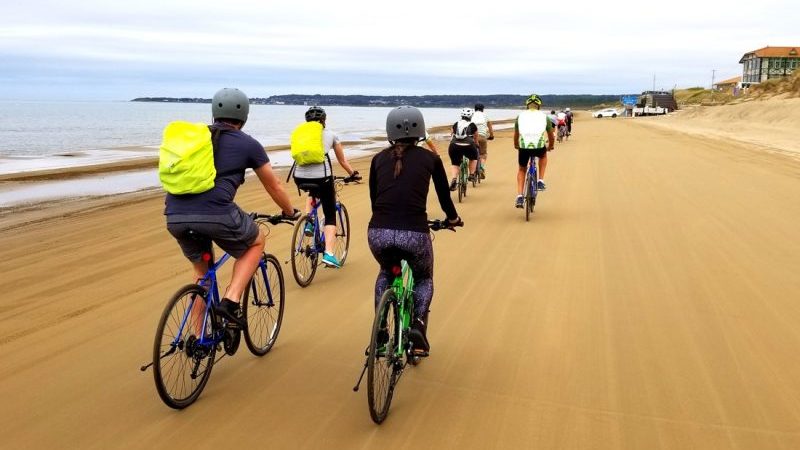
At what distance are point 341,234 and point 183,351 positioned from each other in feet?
13.0

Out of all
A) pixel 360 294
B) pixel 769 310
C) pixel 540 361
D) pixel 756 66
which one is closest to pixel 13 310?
pixel 360 294

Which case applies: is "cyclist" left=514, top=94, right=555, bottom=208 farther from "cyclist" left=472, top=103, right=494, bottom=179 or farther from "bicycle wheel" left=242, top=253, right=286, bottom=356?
"bicycle wheel" left=242, top=253, right=286, bottom=356

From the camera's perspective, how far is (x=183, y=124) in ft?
13.0

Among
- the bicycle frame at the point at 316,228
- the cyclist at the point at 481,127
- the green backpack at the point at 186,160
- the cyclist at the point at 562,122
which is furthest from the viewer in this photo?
the cyclist at the point at 562,122

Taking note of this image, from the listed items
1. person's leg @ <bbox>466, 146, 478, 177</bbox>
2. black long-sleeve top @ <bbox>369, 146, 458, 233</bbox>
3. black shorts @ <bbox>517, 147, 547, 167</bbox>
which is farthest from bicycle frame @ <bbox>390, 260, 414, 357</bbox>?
person's leg @ <bbox>466, 146, 478, 177</bbox>

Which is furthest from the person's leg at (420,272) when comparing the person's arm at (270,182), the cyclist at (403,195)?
the person's arm at (270,182)

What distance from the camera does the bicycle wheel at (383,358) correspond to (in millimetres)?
3680

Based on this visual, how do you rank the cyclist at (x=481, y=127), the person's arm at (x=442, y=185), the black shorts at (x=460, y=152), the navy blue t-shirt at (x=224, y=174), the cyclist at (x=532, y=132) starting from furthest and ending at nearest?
the cyclist at (x=481, y=127) → the black shorts at (x=460, y=152) → the cyclist at (x=532, y=132) → the person's arm at (x=442, y=185) → the navy blue t-shirt at (x=224, y=174)

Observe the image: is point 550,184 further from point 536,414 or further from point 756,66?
point 756,66

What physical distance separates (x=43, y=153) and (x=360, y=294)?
3405cm

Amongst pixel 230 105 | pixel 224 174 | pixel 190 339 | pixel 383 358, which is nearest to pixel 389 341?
pixel 383 358

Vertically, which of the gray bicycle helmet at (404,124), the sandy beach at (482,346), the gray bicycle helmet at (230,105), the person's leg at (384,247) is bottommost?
the sandy beach at (482,346)

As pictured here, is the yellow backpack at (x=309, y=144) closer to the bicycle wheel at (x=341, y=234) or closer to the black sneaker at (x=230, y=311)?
the bicycle wheel at (x=341, y=234)

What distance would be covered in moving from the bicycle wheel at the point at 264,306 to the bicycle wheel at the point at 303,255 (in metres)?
1.63
